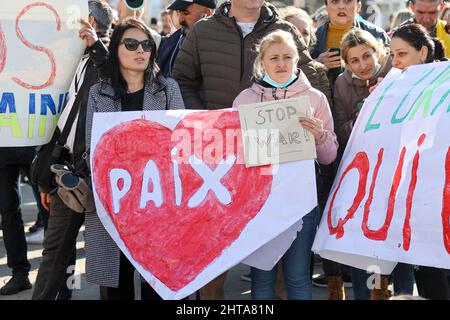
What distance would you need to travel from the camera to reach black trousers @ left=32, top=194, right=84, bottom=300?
4941 millimetres

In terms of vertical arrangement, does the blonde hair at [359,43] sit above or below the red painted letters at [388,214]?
above

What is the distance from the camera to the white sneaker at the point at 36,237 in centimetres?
765

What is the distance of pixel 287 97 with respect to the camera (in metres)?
4.59

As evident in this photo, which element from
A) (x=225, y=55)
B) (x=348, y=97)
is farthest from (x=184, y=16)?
(x=348, y=97)

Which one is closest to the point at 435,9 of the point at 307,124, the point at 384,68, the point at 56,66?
the point at 384,68

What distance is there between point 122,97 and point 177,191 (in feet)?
2.04

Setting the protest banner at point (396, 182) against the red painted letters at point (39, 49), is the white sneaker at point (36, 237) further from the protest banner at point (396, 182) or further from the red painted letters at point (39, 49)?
the protest banner at point (396, 182)

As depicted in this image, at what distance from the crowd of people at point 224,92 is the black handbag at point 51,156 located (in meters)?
0.02

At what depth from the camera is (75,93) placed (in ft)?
16.1

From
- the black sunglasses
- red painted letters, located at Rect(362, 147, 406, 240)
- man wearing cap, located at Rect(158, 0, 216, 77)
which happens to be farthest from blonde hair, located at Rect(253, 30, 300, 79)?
man wearing cap, located at Rect(158, 0, 216, 77)

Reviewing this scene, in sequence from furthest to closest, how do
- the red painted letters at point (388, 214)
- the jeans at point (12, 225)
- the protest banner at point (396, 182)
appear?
the jeans at point (12, 225)
the red painted letters at point (388, 214)
the protest banner at point (396, 182)

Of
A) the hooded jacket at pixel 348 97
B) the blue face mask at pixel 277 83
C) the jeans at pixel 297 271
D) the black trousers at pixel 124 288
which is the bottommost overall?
the black trousers at pixel 124 288

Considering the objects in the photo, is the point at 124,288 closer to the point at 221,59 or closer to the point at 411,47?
the point at 221,59

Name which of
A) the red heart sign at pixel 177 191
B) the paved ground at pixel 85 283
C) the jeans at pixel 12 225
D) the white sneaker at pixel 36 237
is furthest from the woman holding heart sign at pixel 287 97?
the white sneaker at pixel 36 237
